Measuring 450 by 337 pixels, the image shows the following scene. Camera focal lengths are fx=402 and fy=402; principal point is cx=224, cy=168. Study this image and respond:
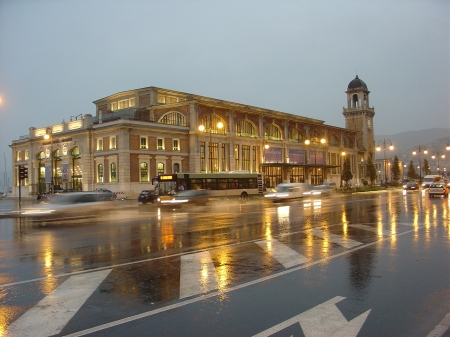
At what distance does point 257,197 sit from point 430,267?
38.0 m

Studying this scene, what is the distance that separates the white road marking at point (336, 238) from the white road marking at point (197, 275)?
4262 mm

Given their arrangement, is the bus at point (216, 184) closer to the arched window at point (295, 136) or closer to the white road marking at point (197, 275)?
the white road marking at point (197, 275)

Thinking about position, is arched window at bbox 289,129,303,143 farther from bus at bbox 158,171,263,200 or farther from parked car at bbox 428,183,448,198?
parked car at bbox 428,183,448,198

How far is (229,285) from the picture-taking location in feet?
24.4

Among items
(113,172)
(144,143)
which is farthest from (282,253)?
A: (113,172)

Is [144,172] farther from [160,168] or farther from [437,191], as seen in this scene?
A: [437,191]

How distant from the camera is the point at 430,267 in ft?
29.1

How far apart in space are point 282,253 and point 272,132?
66748 mm

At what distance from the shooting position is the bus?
3884 cm

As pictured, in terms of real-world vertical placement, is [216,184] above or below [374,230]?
above

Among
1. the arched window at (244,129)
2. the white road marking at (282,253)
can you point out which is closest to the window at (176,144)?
the arched window at (244,129)

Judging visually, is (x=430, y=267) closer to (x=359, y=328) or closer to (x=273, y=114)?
(x=359, y=328)

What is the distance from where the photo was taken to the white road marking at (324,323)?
5.18 m

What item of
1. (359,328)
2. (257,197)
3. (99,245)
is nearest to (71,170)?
(257,197)
